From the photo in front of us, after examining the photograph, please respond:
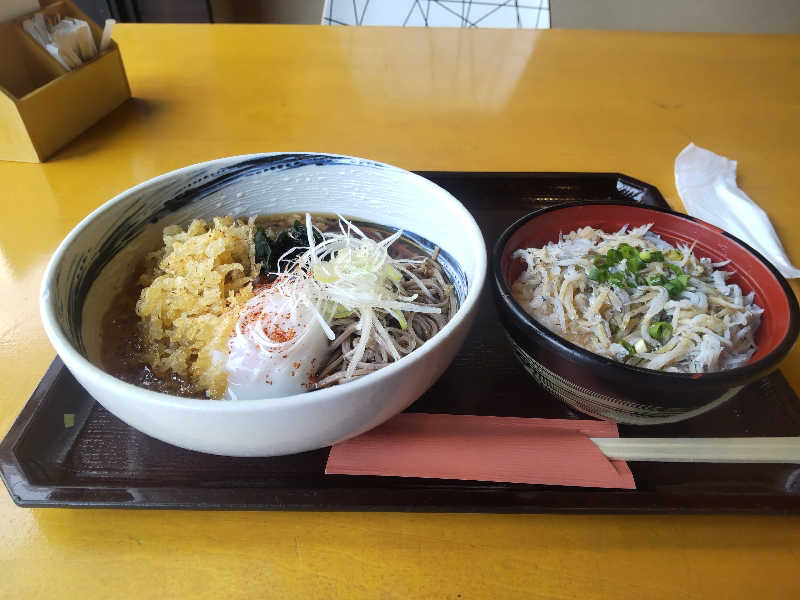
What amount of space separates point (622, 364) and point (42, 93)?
5.57 feet

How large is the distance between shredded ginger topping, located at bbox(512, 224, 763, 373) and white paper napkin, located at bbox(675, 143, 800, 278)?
0.39 meters

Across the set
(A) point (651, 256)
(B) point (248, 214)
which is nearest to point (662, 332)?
(A) point (651, 256)

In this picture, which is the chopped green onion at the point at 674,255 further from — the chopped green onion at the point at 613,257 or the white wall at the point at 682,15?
the white wall at the point at 682,15

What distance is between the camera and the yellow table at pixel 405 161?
0.72 m

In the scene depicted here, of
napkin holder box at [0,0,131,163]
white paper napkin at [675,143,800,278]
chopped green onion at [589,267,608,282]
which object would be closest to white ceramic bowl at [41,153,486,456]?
chopped green onion at [589,267,608,282]

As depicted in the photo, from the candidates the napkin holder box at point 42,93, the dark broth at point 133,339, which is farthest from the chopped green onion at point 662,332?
the napkin holder box at point 42,93

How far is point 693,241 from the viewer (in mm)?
1170

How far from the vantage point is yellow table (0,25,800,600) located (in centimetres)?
72

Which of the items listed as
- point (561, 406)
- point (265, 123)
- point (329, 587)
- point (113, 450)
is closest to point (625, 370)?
point (561, 406)

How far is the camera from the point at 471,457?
82 cm

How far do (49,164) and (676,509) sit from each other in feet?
6.06

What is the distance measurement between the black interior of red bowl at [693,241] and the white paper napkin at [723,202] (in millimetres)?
300

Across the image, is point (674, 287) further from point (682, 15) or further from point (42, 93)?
point (682, 15)

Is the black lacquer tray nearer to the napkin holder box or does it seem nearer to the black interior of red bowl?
the black interior of red bowl
